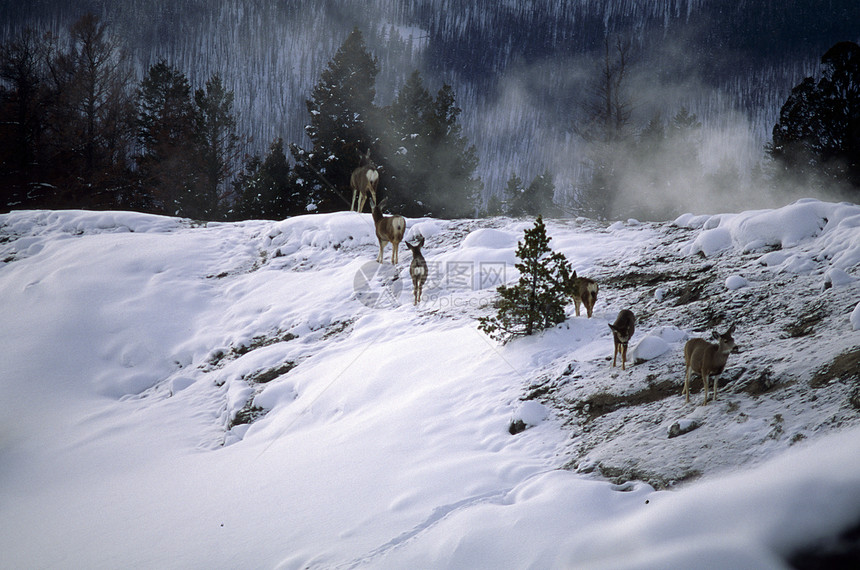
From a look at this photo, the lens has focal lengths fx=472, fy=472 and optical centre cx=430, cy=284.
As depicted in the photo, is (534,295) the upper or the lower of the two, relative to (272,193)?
lower

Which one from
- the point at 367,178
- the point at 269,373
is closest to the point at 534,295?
the point at 269,373

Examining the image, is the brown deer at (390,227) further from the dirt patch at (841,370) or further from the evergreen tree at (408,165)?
the evergreen tree at (408,165)

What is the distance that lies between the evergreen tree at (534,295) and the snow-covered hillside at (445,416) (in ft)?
0.90

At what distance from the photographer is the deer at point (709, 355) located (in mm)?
4324

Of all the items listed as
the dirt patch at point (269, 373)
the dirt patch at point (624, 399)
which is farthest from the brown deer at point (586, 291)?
the dirt patch at point (269, 373)

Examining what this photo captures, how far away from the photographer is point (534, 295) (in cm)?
709

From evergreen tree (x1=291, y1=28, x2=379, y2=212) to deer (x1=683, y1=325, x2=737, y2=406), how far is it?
71.7 feet

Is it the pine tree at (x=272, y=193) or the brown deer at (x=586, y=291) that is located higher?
the pine tree at (x=272, y=193)

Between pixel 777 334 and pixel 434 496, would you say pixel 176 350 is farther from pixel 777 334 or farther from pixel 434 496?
pixel 777 334

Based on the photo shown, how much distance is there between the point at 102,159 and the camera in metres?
30.3

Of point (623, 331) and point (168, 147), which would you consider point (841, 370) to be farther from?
point (168, 147)

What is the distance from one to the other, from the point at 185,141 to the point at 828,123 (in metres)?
33.2

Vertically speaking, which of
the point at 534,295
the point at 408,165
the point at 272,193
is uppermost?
the point at 408,165

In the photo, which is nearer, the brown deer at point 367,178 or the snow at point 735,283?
the snow at point 735,283
